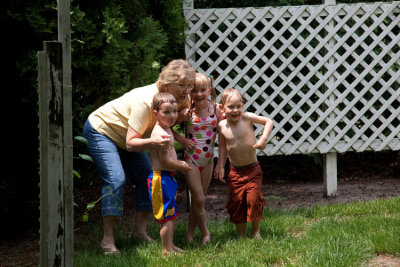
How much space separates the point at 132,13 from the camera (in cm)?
500

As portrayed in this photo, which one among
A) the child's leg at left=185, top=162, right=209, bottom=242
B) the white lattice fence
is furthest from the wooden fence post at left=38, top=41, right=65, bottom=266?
the white lattice fence

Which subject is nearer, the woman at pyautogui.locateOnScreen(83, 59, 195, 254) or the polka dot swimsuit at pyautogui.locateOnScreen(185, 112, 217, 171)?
the woman at pyautogui.locateOnScreen(83, 59, 195, 254)

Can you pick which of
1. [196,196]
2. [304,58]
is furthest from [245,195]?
[304,58]

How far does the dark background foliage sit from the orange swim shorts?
1329 mm

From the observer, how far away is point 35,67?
418 cm

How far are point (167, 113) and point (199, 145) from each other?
21.8 inches

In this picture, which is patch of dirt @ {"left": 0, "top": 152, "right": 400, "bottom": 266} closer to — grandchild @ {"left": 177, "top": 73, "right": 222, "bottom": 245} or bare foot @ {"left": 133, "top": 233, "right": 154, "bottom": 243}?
bare foot @ {"left": 133, "top": 233, "right": 154, "bottom": 243}

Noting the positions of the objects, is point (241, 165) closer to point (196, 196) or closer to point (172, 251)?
point (196, 196)

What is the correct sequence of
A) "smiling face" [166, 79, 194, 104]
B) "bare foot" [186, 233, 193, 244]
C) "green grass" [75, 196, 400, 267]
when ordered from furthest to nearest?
"bare foot" [186, 233, 193, 244]
"smiling face" [166, 79, 194, 104]
"green grass" [75, 196, 400, 267]

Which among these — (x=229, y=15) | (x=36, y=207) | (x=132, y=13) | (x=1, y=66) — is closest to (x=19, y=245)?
(x=36, y=207)

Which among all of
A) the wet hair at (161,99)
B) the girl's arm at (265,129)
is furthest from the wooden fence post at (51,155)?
the girl's arm at (265,129)

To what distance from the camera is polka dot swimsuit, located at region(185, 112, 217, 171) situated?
4109 millimetres

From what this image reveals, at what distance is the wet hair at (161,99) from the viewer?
11.9 ft

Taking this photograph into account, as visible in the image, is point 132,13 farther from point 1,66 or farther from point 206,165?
point 206,165
